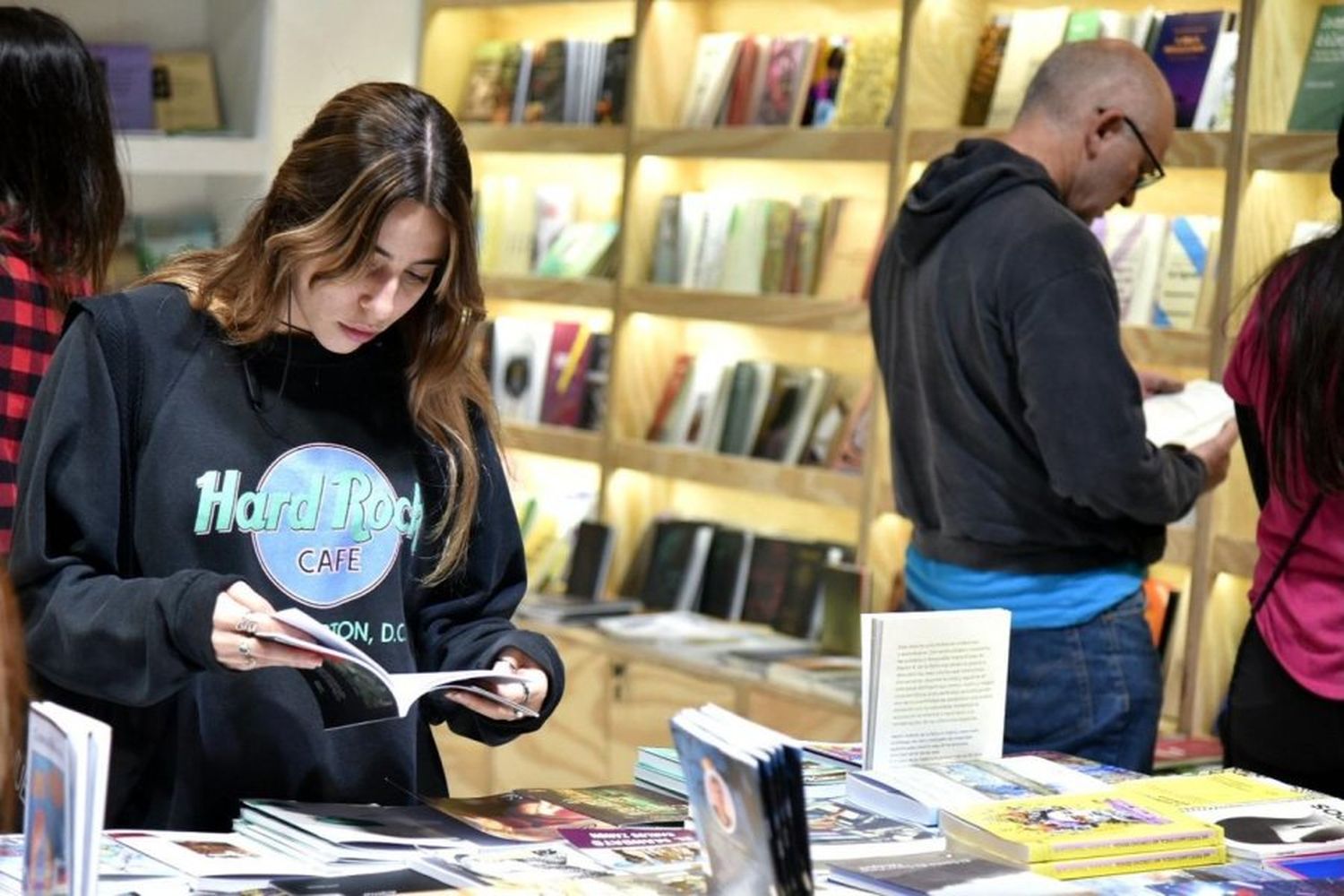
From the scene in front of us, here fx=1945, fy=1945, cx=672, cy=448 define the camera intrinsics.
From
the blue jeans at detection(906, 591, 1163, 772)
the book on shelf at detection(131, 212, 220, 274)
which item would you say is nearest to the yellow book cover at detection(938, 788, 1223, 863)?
the blue jeans at detection(906, 591, 1163, 772)

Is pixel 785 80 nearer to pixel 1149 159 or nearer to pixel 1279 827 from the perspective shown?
pixel 1149 159

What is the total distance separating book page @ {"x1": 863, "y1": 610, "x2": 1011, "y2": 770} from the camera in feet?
7.70

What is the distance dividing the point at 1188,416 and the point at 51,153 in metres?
1.87

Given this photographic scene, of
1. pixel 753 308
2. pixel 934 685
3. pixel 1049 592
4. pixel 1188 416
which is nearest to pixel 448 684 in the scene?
pixel 934 685

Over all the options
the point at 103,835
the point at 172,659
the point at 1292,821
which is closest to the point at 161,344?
the point at 172,659

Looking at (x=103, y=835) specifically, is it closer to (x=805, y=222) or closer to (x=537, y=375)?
(x=805, y=222)

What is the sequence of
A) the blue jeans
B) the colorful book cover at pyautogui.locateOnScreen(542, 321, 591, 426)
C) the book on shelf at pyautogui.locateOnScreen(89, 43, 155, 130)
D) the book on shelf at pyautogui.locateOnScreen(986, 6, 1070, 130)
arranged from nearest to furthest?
the blue jeans → the book on shelf at pyautogui.locateOnScreen(986, 6, 1070, 130) → the book on shelf at pyautogui.locateOnScreen(89, 43, 155, 130) → the colorful book cover at pyautogui.locateOnScreen(542, 321, 591, 426)

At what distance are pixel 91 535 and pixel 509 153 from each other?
153 inches

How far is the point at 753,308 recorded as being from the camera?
200 inches

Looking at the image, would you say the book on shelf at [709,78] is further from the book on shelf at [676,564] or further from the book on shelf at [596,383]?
the book on shelf at [676,564]

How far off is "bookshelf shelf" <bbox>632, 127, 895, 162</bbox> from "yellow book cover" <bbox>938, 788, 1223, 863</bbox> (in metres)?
2.78

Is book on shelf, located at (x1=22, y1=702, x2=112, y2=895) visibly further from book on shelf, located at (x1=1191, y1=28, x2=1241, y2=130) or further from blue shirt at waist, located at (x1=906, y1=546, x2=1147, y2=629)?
book on shelf, located at (x1=1191, y1=28, x2=1241, y2=130)

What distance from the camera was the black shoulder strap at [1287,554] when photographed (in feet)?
9.07

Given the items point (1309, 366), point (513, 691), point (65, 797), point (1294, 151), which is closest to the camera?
point (65, 797)
